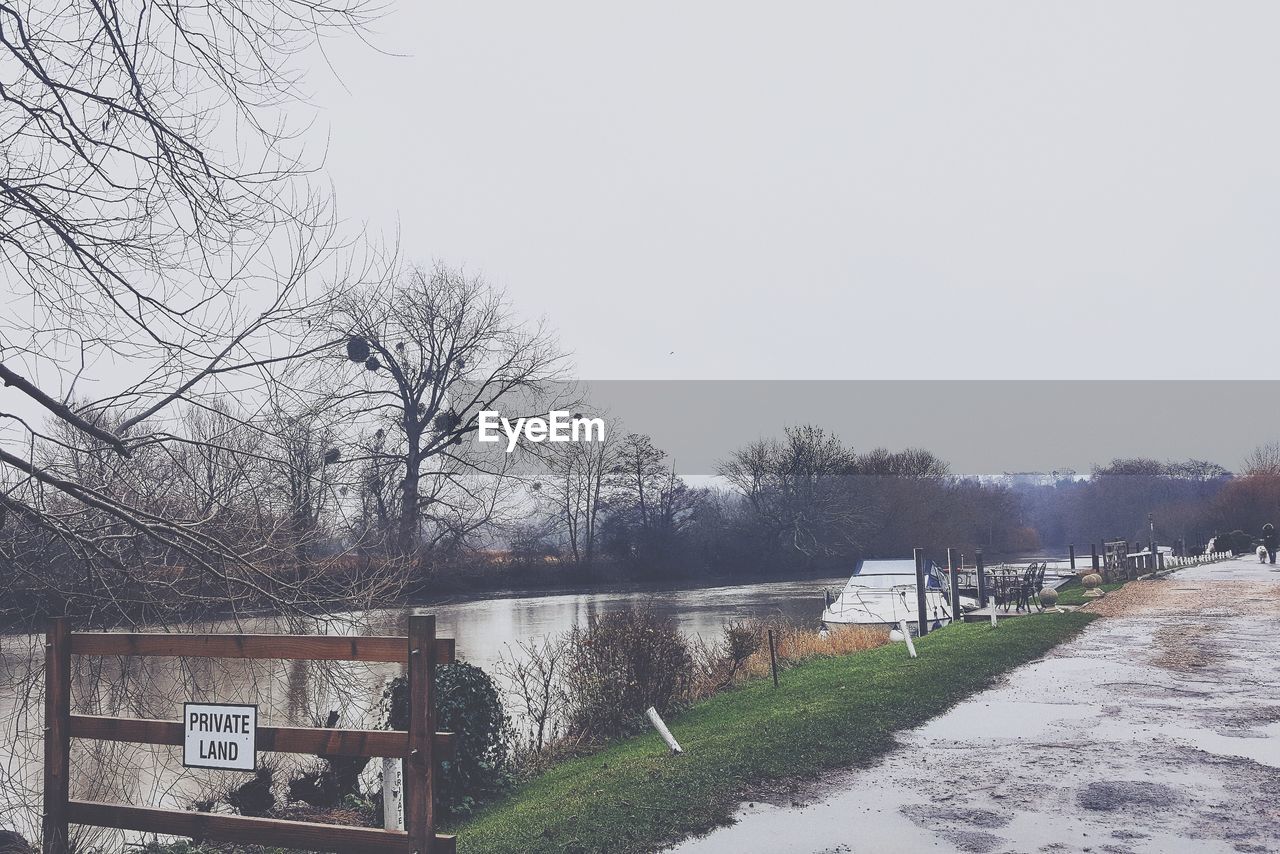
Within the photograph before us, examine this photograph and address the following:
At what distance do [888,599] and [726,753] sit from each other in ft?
63.0

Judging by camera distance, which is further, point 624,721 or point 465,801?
point 624,721

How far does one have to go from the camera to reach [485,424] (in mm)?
37906

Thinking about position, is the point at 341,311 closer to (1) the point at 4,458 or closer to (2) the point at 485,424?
(1) the point at 4,458

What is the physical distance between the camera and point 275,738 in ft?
18.3

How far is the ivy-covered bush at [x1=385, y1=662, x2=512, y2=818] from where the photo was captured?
376 inches

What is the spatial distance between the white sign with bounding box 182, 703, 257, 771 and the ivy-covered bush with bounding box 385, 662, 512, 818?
153 inches

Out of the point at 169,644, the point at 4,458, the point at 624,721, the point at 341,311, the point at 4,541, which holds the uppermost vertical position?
the point at 341,311

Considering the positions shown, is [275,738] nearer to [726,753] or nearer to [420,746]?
[420,746]

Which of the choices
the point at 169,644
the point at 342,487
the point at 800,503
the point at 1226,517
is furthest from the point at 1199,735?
the point at 1226,517

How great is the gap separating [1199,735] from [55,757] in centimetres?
974

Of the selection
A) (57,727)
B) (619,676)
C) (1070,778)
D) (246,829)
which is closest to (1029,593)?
(619,676)

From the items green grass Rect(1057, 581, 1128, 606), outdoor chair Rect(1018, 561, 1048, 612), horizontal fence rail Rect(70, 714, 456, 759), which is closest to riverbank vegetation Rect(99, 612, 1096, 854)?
horizontal fence rail Rect(70, 714, 456, 759)

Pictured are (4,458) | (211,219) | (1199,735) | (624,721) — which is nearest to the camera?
(4,458)

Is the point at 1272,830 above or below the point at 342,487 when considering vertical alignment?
Answer: below
